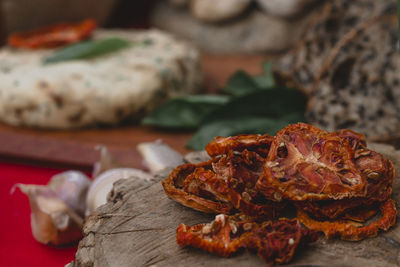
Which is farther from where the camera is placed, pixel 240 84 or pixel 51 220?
pixel 240 84

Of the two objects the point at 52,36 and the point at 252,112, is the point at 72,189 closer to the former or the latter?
the point at 252,112

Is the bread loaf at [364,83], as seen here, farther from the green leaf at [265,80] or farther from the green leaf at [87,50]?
the green leaf at [87,50]

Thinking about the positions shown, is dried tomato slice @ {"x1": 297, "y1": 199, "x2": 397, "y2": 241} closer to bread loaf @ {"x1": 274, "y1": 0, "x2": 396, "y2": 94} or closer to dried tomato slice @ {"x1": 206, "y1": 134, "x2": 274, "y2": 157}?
dried tomato slice @ {"x1": 206, "y1": 134, "x2": 274, "y2": 157}

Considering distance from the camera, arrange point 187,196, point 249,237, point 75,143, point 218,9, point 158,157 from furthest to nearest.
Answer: point 218,9
point 75,143
point 158,157
point 187,196
point 249,237

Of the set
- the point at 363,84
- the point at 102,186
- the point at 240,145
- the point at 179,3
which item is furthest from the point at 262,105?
the point at 179,3

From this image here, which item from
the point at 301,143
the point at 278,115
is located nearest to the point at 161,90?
the point at 278,115

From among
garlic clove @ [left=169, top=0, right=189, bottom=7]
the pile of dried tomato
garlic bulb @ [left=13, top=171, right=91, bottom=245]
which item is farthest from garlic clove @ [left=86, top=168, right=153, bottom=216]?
garlic clove @ [left=169, top=0, right=189, bottom=7]

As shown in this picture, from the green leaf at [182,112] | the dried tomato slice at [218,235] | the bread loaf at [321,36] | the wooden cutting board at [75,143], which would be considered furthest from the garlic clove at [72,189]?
the bread loaf at [321,36]

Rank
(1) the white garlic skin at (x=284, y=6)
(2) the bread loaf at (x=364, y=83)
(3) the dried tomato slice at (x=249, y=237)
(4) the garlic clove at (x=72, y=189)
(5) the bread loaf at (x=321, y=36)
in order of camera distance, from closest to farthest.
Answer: (3) the dried tomato slice at (x=249, y=237), (4) the garlic clove at (x=72, y=189), (2) the bread loaf at (x=364, y=83), (5) the bread loaf at (x=321, y=36), (1) the white garlic skin at (x=284, y=6)
